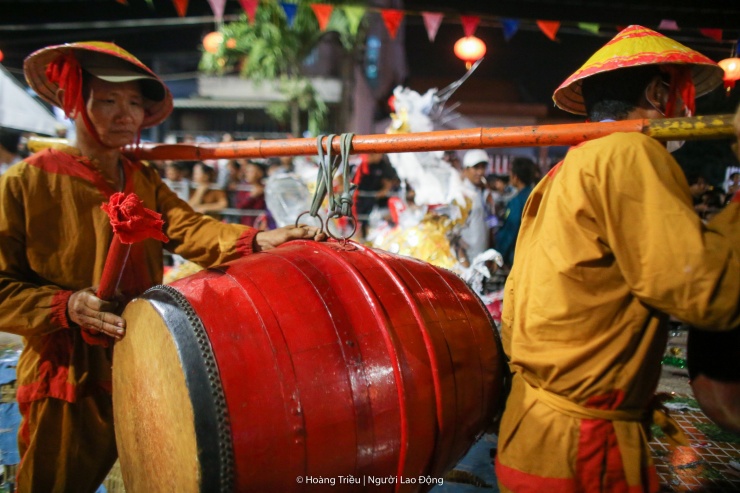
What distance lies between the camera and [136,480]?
1586 millimetres

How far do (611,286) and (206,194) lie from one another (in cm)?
685

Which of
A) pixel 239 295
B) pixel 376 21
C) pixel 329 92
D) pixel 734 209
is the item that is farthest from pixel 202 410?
pixel 376 21

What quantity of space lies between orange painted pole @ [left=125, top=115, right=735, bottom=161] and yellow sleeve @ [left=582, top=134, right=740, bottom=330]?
0.17 m

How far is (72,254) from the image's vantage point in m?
2.06

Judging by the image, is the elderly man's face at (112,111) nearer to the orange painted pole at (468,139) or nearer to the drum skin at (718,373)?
the orange painted pole at (468,139)

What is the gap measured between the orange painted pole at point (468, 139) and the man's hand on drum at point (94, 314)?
79 cm

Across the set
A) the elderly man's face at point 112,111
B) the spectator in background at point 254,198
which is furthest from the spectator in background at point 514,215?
the elderly man's face at point 112,111

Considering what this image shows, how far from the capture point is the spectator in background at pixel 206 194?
7328mm

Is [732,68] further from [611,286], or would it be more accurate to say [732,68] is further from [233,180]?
[611,286]

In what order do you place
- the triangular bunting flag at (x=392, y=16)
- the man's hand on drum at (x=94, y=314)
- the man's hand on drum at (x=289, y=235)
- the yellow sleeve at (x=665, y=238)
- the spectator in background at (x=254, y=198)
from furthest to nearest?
1. the spectator in background at (x=254, y=198)
2. the triangular bunting flag at (x=392, y=16)
3. the man's hand on drum at (x=289, y=235)
4. the man's hand on drum at (x=94, y=314)
5. the yellow sleeve at (x=665, y=238)

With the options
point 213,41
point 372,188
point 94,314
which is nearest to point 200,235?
point 94,314

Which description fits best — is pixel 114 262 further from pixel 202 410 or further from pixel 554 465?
pixel 554 465

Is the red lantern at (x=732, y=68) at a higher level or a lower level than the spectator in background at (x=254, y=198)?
higher

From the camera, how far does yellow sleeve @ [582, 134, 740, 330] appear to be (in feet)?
4.04
